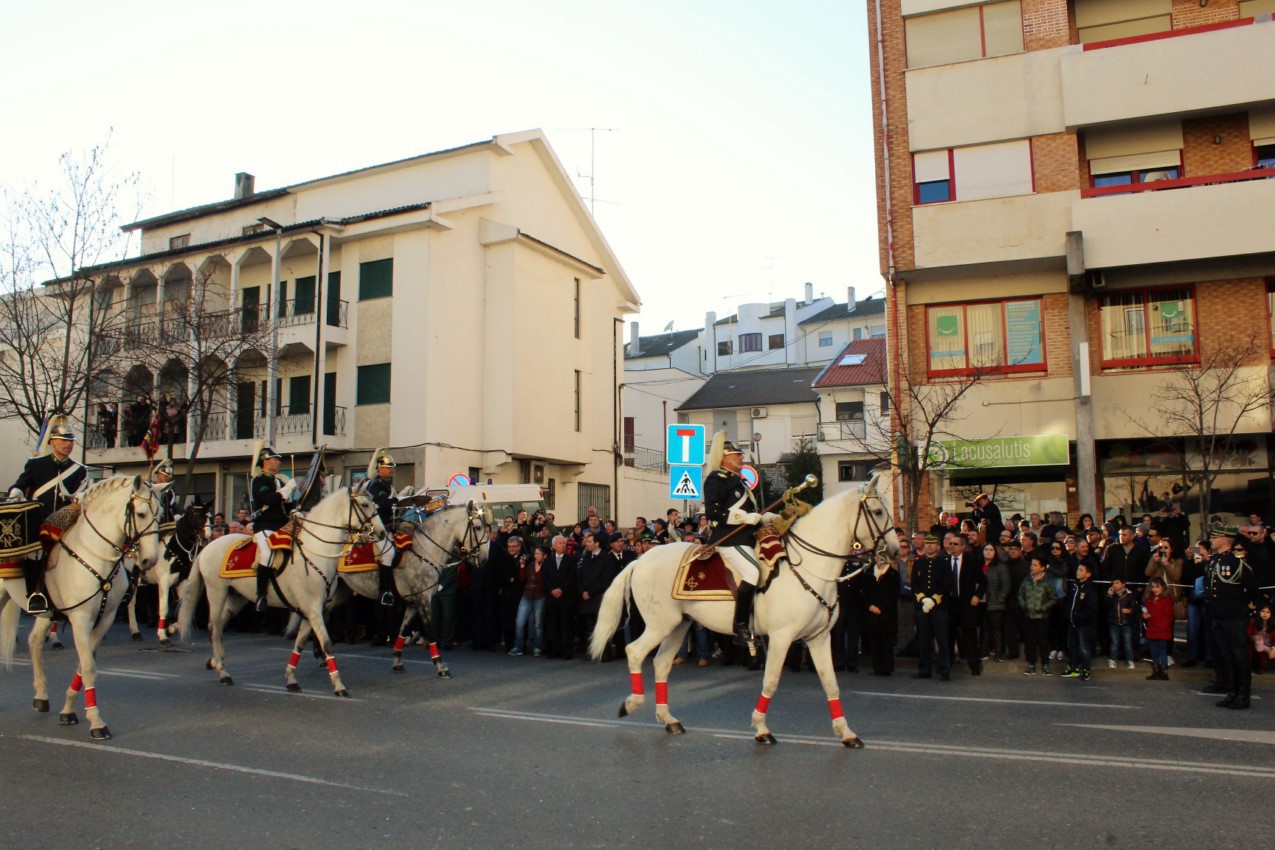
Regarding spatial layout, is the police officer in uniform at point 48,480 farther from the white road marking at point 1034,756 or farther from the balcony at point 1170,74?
the balcony at point 1170,74

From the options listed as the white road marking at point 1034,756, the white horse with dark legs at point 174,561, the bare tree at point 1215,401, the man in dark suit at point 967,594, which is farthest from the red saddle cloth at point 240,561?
the bare tree at point 1215,401

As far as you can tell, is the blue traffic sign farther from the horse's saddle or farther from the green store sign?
the green store sign

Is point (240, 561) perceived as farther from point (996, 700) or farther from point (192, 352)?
point (192, 352)

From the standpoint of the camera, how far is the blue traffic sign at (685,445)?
17.4 metres

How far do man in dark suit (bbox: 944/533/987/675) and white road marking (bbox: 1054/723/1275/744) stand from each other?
14.6 feet

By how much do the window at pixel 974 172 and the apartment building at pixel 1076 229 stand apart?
0.04 metres

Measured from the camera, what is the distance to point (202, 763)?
845 cm

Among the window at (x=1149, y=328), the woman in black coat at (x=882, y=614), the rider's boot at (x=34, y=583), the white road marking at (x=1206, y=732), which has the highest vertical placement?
the window at (x=1149, y=328)

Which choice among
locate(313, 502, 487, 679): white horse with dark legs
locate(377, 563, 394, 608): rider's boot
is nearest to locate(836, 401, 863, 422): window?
locate(313, 502, 487, 679): white horse with dark legs

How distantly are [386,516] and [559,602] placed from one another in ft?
13.0

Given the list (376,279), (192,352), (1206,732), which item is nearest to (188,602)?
(1206,732)

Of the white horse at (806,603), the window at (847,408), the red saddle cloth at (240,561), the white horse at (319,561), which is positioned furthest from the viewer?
the window at (847,408)

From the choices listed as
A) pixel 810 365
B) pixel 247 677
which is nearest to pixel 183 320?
pixel 247 677

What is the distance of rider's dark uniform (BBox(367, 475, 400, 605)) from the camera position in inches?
560
